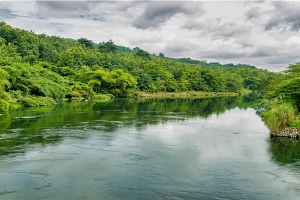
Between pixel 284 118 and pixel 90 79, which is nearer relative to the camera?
pixel 284 118

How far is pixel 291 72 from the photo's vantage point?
3616 centimetres

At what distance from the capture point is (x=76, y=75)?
197 feet

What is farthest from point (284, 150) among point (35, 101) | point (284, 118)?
point (35, 101)

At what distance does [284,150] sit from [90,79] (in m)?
47.5

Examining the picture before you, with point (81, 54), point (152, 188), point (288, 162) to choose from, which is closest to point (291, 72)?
point (288, 162)

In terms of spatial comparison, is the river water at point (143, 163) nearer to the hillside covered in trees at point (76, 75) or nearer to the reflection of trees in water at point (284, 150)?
the reflection of trees in water at point (284, 150)

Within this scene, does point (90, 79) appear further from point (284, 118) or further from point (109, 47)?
point (284, 118)

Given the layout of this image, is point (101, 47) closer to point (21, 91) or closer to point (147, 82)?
point (147, 82)

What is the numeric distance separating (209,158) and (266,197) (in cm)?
473

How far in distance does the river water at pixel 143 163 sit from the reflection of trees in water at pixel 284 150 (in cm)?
5

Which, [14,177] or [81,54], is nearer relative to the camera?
[14,177]

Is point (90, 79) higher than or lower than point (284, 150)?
higher

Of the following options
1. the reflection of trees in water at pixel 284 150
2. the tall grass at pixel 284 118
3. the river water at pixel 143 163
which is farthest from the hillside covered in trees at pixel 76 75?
the reflection of trees in water at pixel 284 150

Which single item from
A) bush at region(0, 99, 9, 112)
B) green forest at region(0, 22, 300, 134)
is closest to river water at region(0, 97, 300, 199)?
green forest at region(0, 22, 300, 134)
